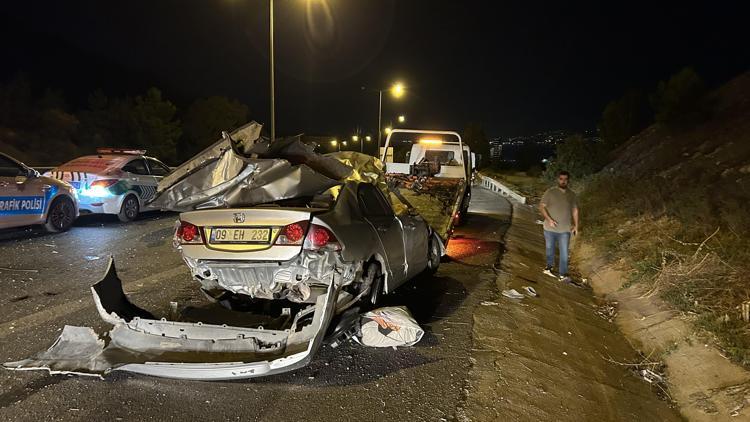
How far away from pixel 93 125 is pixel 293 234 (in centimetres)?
4307

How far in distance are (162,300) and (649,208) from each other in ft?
30.8

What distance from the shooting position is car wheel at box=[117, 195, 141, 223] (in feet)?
38.4

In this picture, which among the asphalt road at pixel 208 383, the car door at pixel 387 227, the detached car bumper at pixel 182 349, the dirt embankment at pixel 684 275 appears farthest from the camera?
the car door at pixel 387 227

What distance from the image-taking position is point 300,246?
4504 millimetres

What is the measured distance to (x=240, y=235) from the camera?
15.3 ft

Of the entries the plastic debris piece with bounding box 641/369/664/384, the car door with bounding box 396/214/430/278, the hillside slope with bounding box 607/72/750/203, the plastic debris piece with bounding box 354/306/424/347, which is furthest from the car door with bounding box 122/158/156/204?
the hillside slope with bounding box 607/72/750/203

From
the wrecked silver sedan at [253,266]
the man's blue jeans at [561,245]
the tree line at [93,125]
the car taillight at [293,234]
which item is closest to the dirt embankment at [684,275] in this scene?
the man's blue jeans at [561,245]

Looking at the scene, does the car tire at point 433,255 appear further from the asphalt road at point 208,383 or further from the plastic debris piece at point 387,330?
the plastic debris piece at point 387,330

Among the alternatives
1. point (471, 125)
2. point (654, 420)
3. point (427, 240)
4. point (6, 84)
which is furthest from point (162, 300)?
point (471, 125)

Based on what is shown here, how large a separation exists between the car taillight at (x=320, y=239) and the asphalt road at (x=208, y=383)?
3.07ft

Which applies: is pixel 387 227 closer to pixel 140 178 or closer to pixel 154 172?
pixel 140 178

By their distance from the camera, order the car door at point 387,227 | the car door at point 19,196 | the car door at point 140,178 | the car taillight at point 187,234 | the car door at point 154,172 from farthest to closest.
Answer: the car door at point 154,172
the car door at point 140,178
the car door at point 19,196
the car door at point 387,227
the car taillight at point 187,234

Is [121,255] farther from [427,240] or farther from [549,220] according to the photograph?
[549,220]

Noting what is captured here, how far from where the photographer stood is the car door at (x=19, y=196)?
354 inches
